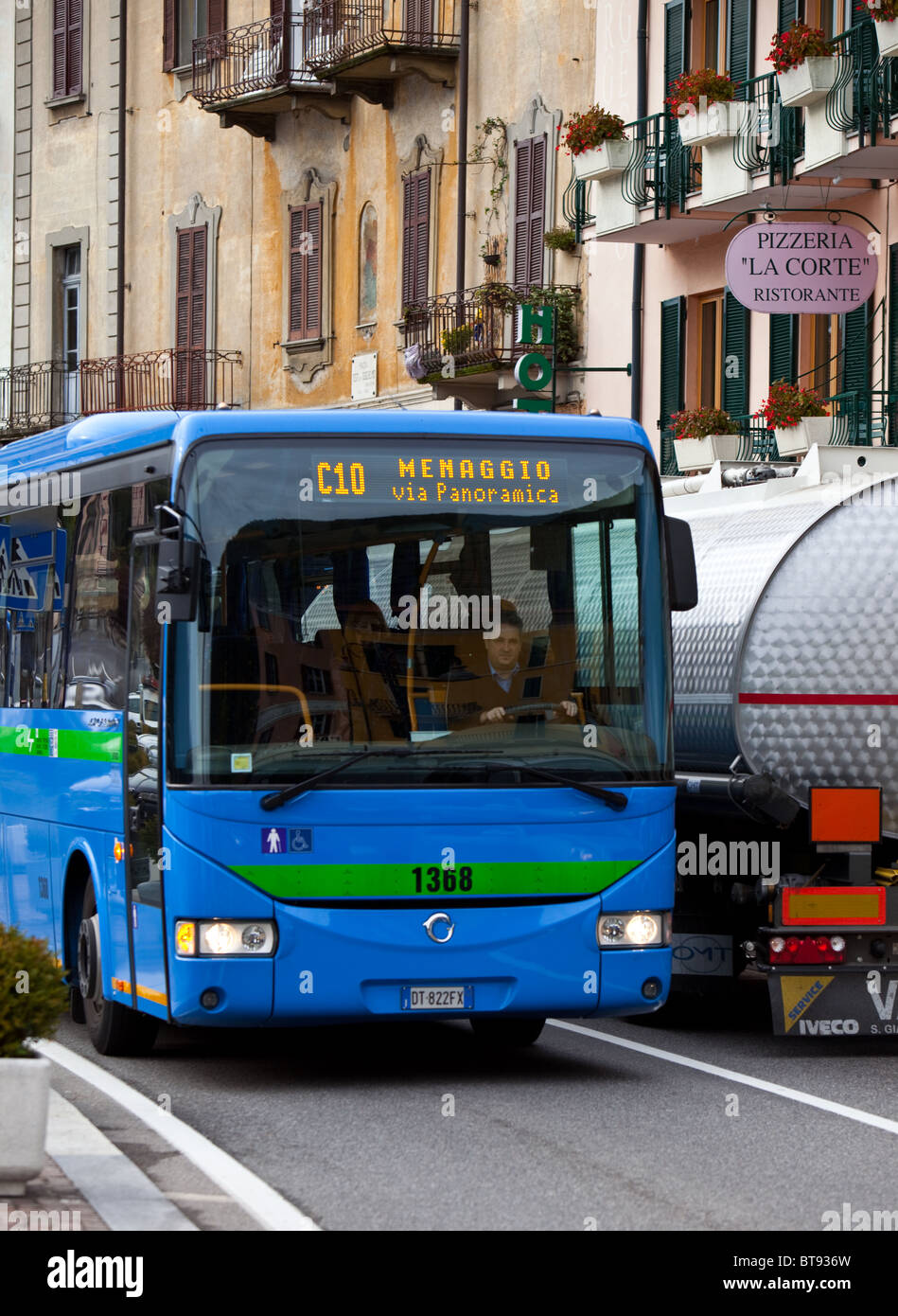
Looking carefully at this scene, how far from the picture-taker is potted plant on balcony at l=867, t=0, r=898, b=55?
22047 mm

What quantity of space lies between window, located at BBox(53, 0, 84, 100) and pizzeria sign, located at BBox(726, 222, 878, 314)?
68.9ft

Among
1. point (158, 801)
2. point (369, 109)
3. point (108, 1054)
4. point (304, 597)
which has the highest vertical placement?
point (369, 109)

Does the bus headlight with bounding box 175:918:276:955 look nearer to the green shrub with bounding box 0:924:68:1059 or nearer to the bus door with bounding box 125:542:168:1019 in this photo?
the bus door with bounding box 125:542:168:1019

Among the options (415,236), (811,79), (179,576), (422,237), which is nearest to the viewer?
(179,576)

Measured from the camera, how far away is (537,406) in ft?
99.8

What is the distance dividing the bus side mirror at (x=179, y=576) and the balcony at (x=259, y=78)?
81.3ft

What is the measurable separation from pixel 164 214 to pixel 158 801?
29475 millimetres

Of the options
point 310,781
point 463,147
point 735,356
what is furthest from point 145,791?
point 463,147

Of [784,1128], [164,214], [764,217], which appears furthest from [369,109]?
[784,1128]

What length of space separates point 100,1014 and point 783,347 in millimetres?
15945

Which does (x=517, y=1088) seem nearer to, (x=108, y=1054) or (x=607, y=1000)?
(x=607, y=1000)

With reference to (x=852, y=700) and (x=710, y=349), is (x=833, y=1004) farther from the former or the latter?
(x=710, y=349)

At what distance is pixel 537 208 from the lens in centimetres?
3095

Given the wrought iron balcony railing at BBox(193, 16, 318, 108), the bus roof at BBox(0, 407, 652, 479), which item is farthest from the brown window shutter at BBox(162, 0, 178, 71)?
the bus roof at BBox(0, 407, 652, 479)
